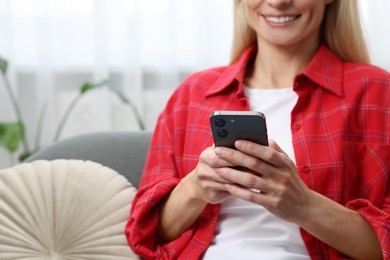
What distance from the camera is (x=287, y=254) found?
48.1 inches

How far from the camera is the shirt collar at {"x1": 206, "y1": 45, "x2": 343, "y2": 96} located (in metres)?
1.34

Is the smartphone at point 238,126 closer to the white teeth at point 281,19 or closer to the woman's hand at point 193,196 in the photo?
the woman's hand at point 193,196

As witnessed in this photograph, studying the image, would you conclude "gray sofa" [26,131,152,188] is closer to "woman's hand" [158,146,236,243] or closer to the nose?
"woman's hand" [158,146,236,243]

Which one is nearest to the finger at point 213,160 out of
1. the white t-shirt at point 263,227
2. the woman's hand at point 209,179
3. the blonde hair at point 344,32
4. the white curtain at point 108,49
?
the woman's hand at point 209,179

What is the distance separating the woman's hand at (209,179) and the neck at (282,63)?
28cm

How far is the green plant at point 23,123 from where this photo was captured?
2242 millimetres

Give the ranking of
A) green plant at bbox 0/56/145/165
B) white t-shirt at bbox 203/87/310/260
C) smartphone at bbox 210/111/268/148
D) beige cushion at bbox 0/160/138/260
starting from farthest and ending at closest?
1. green plant at bbox 0/56/145/165
2. beige cushion at bbox 0/160/138/260
3. white t-shirt at bbox 203/87/310/260
4. smartphone at bbox 210/111/268/148

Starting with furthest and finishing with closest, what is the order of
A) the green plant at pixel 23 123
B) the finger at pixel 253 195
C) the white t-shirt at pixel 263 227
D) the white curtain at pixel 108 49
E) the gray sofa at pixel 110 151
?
the white curtain at pixel 108 49 → the green plant at pixel 23 123 → the gray sofa at pixel 110 151 → the white t-shirt at pixel 263 227 → the finger at pixel 253 195

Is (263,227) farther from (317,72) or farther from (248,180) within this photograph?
(317,72)

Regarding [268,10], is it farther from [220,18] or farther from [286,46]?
→ [220,18]

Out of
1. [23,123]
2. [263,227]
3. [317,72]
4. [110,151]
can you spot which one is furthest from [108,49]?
[263,227]

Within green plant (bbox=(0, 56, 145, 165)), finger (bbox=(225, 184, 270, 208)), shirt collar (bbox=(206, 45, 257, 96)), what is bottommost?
green plant (bbox=(0, 56, 145, 165))

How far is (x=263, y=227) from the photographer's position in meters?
1.26

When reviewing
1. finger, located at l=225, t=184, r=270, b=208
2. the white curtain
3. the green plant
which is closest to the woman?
finger, located at l=225, t=184, r=270, b=208
